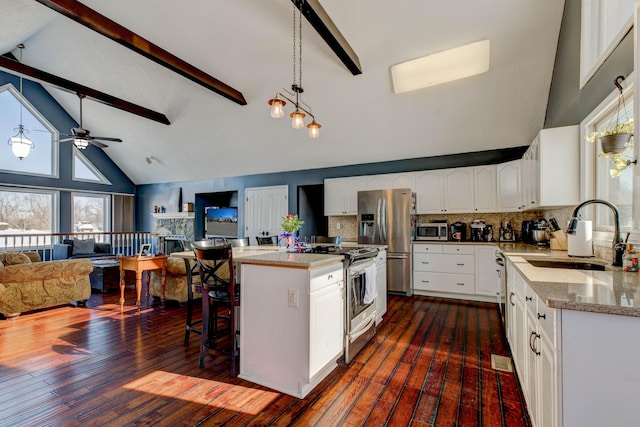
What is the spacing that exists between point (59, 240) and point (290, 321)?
331 inches

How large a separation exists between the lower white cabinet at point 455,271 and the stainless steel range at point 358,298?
2144mm

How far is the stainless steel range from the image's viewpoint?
267 cm

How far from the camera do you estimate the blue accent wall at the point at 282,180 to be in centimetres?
519

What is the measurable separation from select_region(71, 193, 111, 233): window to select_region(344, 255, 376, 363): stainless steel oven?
8.95m

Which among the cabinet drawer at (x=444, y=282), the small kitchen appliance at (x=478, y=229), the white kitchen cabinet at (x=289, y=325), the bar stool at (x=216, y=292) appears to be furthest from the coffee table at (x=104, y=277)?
the small kitchen appliance at (x=478, y=229)

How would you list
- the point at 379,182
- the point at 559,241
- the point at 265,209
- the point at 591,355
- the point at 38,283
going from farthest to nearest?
the point at 265,209 < the point at 379,182 < the point at 38,283 < the point at 559,241 < the point at 591,355

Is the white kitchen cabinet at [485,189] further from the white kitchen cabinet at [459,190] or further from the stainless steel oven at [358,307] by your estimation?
the stainless steel oven at [358,307]

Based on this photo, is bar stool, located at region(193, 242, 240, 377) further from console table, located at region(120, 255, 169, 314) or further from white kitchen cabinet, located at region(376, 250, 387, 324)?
console table, located at region(120, 255, 169, 314)

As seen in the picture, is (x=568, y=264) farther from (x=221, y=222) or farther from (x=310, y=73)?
(x=221, y=222)

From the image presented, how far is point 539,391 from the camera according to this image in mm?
1533

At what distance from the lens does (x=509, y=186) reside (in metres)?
4.64

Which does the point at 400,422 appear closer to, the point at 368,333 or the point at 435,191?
the point at 368,333

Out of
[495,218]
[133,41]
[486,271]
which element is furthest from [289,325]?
[495,218]

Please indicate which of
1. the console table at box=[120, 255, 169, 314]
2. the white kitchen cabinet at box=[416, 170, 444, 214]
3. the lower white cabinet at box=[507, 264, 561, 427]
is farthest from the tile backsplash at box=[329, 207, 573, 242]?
the console table at box=[120, 255, 169, 314]
